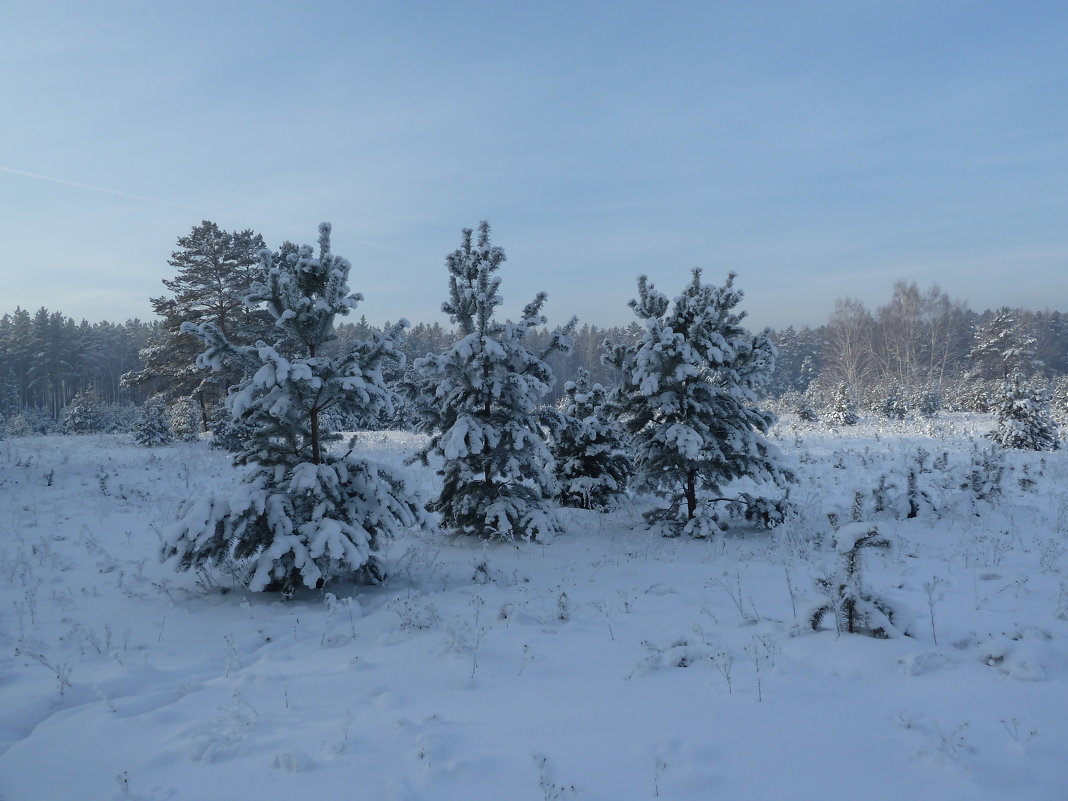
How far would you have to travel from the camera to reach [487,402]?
387 inches

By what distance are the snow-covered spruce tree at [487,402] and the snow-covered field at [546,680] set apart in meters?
1.32

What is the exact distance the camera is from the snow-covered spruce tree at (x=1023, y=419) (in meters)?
19.3

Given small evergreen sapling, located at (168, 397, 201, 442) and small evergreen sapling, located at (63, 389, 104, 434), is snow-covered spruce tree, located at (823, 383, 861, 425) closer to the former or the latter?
small evergreen sapling, located at (168, 397, 201, 442)

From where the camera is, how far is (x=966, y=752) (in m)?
3.17

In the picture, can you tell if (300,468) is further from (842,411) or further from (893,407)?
(893,407)

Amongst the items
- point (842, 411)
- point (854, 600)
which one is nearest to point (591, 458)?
point (854, 600)

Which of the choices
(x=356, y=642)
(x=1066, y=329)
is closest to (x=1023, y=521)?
(x=356, y=642)

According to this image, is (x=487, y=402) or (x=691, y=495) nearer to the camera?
(x=487, y=402)

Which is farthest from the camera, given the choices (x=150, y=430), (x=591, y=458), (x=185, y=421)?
(x=185, y=421)

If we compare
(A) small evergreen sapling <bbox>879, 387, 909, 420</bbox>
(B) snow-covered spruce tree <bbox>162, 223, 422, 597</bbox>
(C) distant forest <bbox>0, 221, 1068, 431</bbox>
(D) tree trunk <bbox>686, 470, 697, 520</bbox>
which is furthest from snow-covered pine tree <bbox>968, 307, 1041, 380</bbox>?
(B) snow-covered spruce tree <bbox>162, 223, 422, 597</bbox>

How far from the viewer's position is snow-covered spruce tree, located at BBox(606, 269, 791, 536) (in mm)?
9797

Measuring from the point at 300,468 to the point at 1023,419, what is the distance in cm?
2391

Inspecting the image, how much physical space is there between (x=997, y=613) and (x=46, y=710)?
8127mm

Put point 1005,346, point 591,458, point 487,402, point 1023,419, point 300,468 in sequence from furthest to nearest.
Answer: point 1005,346
point 1023,419
point 591,458
point 487,402
point 300,468
